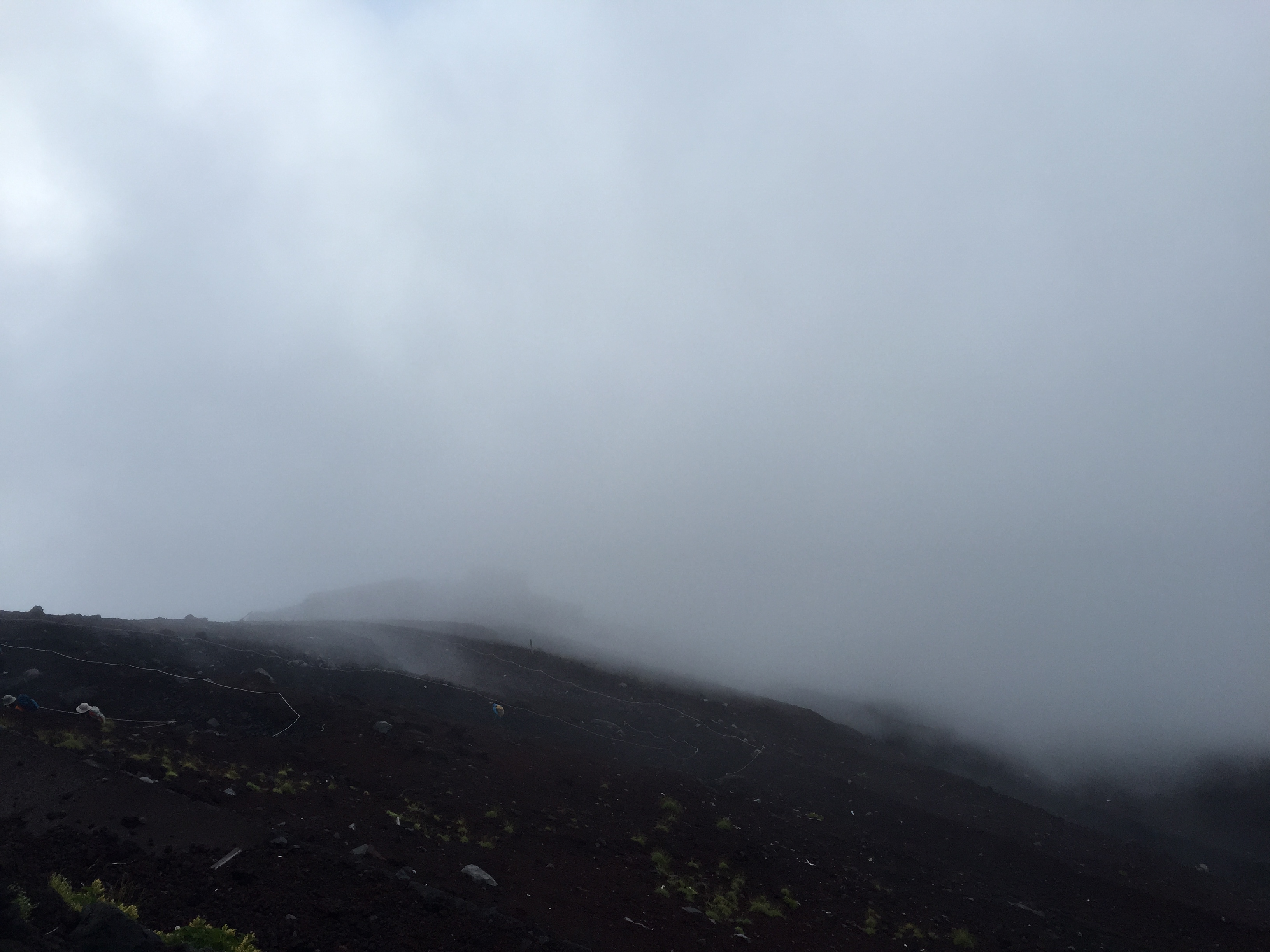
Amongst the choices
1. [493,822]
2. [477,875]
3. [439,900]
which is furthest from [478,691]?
[439,900]

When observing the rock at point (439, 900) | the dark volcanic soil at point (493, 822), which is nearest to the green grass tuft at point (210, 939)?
the dark volcanic soil at point (493, 822)

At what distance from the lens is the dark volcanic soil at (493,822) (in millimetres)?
10852

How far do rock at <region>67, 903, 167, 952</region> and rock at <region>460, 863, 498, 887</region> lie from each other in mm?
5698

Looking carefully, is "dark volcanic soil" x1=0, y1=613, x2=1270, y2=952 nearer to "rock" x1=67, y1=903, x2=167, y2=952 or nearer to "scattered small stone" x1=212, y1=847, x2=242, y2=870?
"scattered small stone" x1=212, y1=847, x2=242, y2=870

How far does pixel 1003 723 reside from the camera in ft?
162

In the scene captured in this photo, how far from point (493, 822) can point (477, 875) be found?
3716 millimetres

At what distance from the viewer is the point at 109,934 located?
7.81 m

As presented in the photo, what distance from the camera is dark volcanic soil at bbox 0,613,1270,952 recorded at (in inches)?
427

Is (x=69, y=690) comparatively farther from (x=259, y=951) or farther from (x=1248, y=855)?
(x=1248, y=855)

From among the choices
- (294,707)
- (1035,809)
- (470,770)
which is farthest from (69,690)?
(1035,809)

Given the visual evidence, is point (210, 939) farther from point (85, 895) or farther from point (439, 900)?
point (439, 900)

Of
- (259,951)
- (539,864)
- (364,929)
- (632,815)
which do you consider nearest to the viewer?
(259,951)

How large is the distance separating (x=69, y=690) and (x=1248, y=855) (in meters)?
46.5

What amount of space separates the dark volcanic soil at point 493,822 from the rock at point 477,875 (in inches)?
7.8
